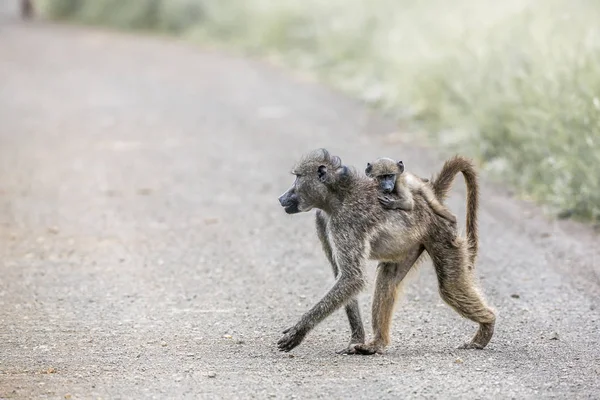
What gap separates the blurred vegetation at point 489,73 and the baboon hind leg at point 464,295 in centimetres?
320

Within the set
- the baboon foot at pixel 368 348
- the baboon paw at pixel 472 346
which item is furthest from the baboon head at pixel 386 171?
the baboon paw at pixel 472 346

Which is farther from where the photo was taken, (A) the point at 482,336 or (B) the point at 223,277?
(B) the point at 223,277

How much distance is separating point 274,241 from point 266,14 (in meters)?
14.6

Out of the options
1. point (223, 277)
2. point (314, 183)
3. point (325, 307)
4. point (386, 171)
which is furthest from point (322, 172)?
point (223, 277)

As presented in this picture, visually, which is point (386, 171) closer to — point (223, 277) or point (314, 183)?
point (314, 183)

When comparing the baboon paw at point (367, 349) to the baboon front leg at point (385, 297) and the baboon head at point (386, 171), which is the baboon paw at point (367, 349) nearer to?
the baboon front leg at point (385, 297)

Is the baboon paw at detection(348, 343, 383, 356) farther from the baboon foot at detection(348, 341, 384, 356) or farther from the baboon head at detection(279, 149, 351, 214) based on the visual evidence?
the baboon head at detection(279, 149, 351, 214)

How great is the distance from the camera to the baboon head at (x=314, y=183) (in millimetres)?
6137

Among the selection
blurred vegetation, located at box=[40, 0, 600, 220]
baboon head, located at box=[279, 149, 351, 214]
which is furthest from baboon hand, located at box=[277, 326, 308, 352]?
blurred vegetation, located at box=[40, 0, 600, 220]

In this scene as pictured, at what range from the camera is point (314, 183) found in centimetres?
613

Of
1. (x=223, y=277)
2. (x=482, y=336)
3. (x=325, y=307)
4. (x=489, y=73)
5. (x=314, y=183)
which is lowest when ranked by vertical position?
(x=223, y=277)

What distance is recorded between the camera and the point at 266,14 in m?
22.9

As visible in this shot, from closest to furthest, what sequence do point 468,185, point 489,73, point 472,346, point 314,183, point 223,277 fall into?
point 472,346 → point 314,183 → point 468,185 → point 223,277 → point 489,73

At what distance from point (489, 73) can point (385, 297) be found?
610cm
